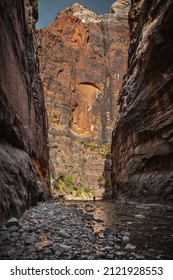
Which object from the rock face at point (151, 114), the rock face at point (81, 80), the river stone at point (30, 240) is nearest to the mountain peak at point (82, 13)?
the rock face at point (81, 80)

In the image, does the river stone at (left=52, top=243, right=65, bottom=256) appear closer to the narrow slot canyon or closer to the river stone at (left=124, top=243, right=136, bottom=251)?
the narrow slot canyon

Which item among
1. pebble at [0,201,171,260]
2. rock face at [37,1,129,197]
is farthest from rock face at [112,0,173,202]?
rock face at [37,1,129,197]

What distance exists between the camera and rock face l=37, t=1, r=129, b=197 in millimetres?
50125

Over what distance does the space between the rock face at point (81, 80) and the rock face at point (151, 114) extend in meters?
27.1

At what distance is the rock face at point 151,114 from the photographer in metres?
14.5

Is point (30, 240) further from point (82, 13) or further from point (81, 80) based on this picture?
point (82, 13)

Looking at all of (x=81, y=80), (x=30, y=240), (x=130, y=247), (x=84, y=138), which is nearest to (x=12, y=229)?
(x=30, y=240)

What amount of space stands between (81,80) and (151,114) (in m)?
49.1

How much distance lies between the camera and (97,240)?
17.0ft

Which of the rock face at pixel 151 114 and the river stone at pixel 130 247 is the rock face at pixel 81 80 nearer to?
the rock face at pixel 151 114

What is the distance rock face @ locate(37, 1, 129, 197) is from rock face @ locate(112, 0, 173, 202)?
88.9ft

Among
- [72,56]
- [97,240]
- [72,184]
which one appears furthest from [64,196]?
[72,56]

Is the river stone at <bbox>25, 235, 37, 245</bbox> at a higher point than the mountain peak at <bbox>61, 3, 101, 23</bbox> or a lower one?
lower

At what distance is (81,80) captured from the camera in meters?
63.4
